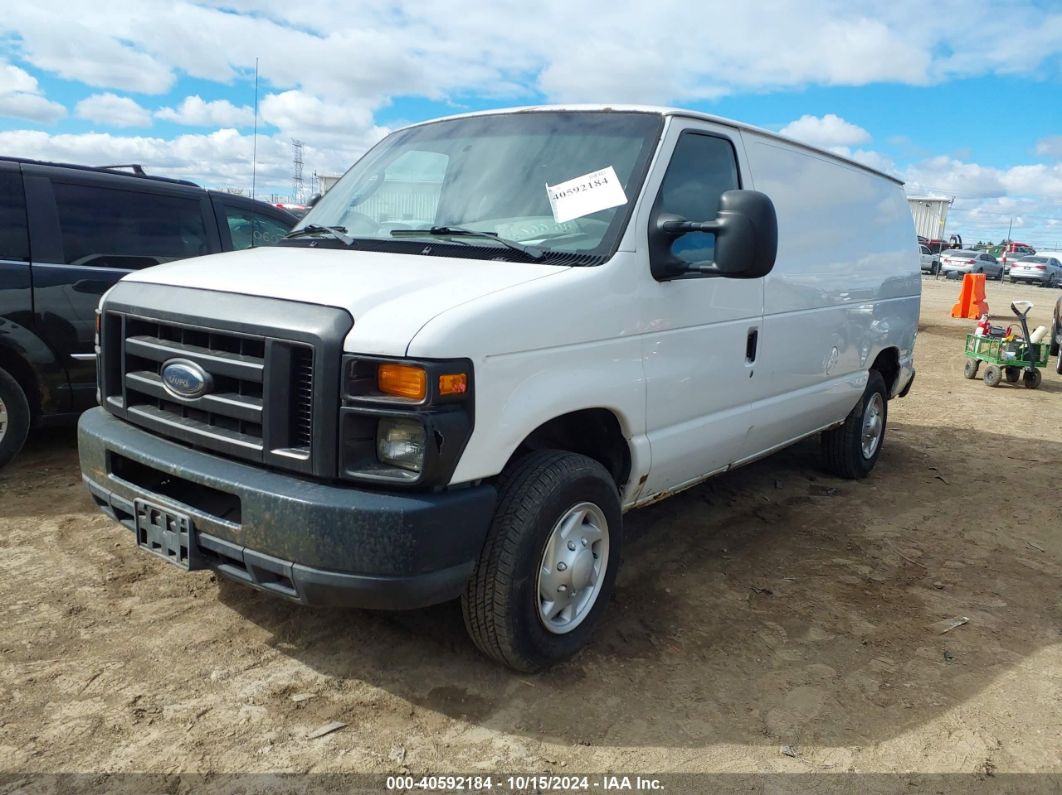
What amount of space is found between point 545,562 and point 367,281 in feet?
4.03

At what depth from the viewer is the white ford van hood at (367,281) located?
2.57 meters

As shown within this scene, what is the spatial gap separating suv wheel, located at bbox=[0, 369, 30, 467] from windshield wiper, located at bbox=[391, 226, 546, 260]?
2883 mm

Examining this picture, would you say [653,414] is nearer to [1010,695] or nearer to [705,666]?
[705,666]

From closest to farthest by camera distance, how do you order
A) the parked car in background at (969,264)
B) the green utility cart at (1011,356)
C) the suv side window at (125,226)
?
the suv side window at (125,226)
the green utility cart at (1011,356)
the parked car in background at (969,264)

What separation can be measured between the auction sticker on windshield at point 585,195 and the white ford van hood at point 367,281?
37 cm

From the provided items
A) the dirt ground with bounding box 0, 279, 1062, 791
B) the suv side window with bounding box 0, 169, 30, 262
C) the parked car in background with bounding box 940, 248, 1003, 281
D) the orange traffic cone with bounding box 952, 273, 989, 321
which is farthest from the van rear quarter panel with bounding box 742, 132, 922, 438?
the parked car in background with bounding box 940, 248, 1003, 281

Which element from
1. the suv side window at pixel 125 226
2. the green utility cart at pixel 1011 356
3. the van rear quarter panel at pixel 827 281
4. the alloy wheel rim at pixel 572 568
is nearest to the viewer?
the alloy wheel rim at pixel 572 568

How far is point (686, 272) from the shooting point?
11.2ft

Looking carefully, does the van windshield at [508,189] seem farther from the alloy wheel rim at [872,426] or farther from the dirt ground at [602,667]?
the alloy wheel rim at [872,426]

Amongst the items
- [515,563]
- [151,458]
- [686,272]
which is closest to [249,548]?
[151,458]

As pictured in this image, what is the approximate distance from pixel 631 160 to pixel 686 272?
1.75 ft

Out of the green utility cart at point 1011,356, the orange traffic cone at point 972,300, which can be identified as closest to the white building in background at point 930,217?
the orange traffic cone at point 972,300

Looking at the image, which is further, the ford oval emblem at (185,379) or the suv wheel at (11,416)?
the suv wheel at (11,416)

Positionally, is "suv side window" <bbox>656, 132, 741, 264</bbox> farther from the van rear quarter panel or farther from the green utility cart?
the green utility cart
